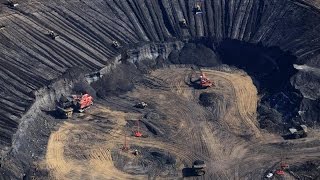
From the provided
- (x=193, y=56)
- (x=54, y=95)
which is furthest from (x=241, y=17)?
(x=54, y=95)

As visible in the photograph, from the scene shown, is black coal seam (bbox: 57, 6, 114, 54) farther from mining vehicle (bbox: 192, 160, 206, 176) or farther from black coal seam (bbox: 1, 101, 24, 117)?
mining vehicle (bbox: 192, 160, 206, 176)

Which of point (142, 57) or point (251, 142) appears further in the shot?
point (142, 57)

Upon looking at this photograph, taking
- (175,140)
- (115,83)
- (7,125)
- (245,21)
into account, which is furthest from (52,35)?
(245,21)

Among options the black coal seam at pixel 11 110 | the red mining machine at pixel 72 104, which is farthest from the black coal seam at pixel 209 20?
the black coal seam at pixel 11 110

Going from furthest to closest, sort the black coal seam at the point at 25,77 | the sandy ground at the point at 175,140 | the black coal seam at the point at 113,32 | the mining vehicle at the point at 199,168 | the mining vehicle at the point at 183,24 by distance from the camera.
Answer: the mining vehicle at the point at 183,24
the black coal seam at the point at 113,32
the black coal seam at the point at 25,77
the sandy ground at the point at 175,140
the mining vehicle at the point at 199,168

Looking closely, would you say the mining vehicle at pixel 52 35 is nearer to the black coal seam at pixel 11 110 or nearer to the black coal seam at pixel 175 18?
the black coal seam at pixel 11 110

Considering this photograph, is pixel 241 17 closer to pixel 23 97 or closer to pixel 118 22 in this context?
pixel 118 22
